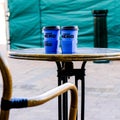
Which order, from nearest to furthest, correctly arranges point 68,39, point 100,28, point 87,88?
point 68,39, point 87,88, point 100,28

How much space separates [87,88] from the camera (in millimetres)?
4535

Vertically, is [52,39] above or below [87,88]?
above

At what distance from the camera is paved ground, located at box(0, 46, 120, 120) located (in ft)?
10.9

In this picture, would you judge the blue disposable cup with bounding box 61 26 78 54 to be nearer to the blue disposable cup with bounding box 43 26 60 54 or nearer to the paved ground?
the blue disposable cup with bounding box 43 26 60 54

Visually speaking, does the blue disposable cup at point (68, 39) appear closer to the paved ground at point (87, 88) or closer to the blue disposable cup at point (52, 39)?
the blue disposable cup at point (52, 39)

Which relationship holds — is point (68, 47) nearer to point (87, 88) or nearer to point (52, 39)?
point (52, 39)

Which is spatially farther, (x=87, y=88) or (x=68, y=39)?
(x=87, y=88)

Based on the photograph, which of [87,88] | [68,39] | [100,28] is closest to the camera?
[68,39]

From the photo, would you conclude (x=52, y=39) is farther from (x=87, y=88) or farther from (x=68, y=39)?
(x=87, y=88)

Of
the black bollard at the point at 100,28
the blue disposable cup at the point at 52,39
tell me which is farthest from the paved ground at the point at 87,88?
the blue disposable cup at the point at 52,39

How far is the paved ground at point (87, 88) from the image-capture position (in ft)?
10.9

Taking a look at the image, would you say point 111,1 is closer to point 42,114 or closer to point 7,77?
point 42,114

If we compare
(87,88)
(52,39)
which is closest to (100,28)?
(87,88)

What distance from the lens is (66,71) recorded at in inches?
78.8
